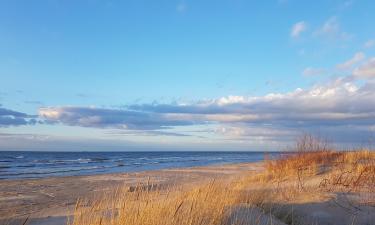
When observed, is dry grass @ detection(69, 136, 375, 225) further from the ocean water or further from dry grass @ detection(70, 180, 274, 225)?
the ocean water

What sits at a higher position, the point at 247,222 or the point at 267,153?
the point at 267,153

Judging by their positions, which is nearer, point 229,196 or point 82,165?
point 229,196

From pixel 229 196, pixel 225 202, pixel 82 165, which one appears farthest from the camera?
pixel 82 165

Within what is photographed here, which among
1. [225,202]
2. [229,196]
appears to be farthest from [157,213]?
[229,196]

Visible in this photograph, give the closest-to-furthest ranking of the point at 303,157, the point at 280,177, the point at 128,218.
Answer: the point at 128,218
the point at 280,177
the point at 303,157

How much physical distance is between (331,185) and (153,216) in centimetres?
694

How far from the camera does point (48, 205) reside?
40.4 ft

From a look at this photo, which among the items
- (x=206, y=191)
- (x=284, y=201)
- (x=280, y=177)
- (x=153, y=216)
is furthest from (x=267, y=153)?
(x=153, y=216)

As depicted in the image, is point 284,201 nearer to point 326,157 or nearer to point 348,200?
point 348,200

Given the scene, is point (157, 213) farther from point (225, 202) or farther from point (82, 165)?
point (82, 165)

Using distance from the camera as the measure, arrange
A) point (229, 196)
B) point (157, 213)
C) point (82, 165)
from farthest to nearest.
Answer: point (82, 165), point (229, 196), point (157, 213)

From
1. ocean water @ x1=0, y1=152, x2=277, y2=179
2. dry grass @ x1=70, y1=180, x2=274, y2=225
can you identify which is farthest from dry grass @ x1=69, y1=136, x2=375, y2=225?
ocean water @ x1=0, y1=152, x2=277, y2=179

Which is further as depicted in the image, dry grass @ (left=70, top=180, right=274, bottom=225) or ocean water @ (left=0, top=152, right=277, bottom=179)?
ocean water @ (left=0, top=152, right=277, bottom=179)

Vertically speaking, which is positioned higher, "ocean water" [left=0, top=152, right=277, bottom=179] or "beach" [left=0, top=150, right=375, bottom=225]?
"ocean water" [left=0, top=152, right=277, bottom=179]
